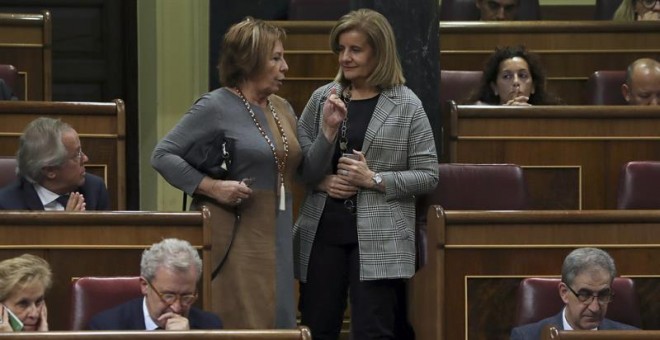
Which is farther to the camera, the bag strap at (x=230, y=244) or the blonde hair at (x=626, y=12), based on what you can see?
the blonde hair at (x=626, y=12)

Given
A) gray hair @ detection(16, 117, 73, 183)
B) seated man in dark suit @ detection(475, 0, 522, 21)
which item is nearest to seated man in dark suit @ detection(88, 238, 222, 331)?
gray hair @ detection(16, 117, 73, 183)

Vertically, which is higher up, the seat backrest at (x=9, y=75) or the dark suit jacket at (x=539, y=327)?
the seat backrest at (x=9, y=75)

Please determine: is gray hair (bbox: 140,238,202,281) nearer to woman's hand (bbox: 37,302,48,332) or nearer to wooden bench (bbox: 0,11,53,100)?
woman's hand (bbox: 37,302,48,332)

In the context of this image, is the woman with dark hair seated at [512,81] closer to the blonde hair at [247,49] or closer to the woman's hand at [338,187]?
the woman's hand at [338,187]

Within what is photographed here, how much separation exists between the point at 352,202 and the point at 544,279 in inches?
18.6

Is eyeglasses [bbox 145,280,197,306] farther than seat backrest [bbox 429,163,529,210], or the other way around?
seat backrest [bbox 429,163,529,210]

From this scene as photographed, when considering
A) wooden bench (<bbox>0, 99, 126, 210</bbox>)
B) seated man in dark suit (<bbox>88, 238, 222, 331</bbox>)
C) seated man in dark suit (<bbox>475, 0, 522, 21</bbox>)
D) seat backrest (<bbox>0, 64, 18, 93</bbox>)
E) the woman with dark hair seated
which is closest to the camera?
seated man in dark suit (<bbox>88, 238, 222, 331</bbox>)

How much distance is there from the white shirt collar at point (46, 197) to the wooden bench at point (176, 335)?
84cm

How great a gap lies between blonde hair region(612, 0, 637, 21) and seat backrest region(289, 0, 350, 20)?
3.05 feet

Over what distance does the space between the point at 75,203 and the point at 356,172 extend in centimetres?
63

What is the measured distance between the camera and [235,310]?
336 centimetres

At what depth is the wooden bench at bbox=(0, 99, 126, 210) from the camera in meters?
3.97

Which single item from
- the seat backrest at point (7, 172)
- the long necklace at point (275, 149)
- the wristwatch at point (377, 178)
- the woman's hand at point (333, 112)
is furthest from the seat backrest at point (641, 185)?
the seat backrest at point (7, 172)

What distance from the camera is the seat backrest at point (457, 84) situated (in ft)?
15.1
